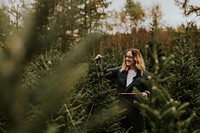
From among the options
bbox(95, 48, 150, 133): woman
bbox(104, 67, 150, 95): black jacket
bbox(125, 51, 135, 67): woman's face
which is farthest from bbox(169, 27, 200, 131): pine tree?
bbox(125, 51, 135, 67): woman's face

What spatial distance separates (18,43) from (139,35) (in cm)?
3972

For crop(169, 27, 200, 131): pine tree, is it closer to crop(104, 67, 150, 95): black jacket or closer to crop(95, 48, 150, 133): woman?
crop(104, 67, 150, 95): black jacket

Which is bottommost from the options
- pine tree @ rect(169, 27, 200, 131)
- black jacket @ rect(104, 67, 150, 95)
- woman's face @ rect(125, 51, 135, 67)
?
pine tree @ rect(169, 27, 200, 131)

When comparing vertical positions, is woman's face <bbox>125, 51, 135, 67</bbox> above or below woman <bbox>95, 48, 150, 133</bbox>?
above

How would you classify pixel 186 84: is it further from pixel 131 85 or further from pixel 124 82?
pixel 131 85

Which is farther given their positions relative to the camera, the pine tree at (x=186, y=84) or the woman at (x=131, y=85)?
the pine tree at (x=186, y=84)

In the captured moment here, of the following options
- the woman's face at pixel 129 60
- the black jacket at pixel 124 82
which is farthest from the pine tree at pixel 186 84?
the woman's face at pixel 129 60

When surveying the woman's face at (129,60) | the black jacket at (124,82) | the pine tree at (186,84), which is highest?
the woman's face at (129,60)

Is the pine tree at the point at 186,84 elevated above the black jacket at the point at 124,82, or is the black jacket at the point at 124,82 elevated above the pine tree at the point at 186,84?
the black jacket at the point at 124,82

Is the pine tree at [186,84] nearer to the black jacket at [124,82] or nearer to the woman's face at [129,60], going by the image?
the black jacket at [124,82]

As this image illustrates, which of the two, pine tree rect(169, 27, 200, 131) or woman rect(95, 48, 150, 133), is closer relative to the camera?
woman rect(95, 48, 150, 133)

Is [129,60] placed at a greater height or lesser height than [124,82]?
greater

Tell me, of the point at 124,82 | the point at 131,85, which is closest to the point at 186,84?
the point at 124,82

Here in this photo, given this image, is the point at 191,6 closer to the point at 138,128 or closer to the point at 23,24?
the point at 138,128
